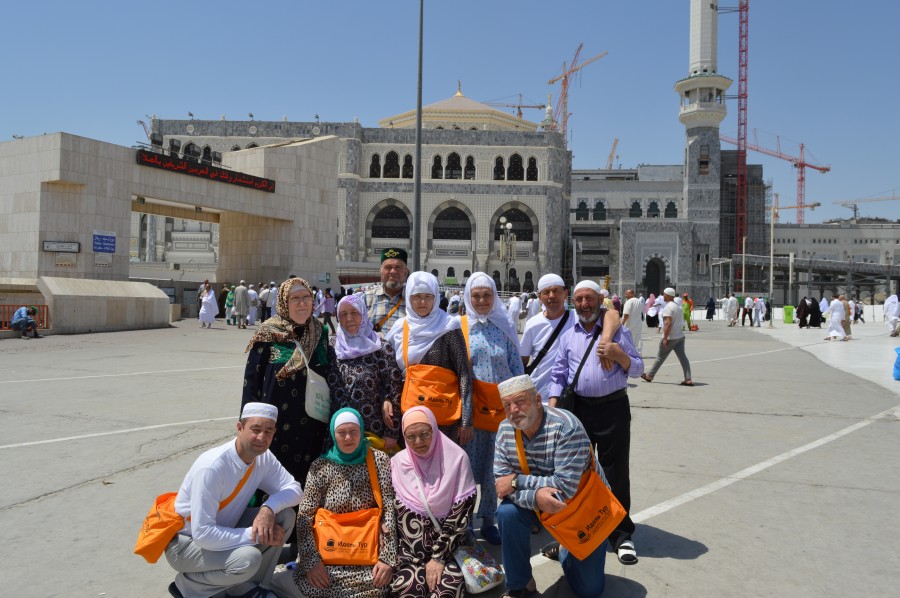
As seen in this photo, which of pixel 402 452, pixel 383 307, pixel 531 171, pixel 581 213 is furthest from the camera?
pixel 581 213

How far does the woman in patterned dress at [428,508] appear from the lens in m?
2.88

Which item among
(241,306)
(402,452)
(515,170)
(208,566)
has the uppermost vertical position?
(515,170)

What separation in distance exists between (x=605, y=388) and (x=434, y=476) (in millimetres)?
1110

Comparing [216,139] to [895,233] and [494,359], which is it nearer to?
[494,359]

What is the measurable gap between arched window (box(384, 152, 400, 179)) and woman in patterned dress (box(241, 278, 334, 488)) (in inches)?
1666

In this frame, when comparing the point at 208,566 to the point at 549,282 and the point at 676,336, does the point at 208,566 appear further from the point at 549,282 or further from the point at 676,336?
the point at 676,336

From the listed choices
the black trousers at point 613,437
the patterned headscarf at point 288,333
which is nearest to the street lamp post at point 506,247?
the black trousers at point 613,437

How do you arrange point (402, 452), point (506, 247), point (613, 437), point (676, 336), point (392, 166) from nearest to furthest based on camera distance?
point (402, 452) < point (613, 437) < point (676, 336) < point (506, 247) < point (392, 166)

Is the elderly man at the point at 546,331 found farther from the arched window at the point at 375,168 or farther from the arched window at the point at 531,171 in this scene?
the arched window at the point at 375,168

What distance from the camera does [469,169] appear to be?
44.2 metres

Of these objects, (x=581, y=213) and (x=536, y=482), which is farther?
(x=581, y=213)

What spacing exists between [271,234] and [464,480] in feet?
75.5

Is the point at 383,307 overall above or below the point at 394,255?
below

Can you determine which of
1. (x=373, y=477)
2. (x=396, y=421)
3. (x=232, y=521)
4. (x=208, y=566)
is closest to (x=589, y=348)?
(x=396, y=421)
